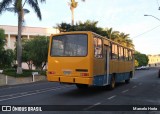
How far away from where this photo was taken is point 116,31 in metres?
90.9

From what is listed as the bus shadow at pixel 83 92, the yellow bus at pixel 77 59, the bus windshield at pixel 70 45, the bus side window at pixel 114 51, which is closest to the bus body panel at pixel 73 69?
the yellow bus at pixel 77 59

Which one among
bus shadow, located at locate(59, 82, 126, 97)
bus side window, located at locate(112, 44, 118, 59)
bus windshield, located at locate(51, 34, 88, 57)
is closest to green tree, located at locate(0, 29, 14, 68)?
bus side window, located at locate(112, 44, 118, 59)

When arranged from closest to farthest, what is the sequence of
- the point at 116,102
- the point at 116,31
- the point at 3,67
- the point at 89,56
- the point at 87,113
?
the point at 87,113
the point at 116,102
the point at 89,56
the point at 3,67
the point at 116,31

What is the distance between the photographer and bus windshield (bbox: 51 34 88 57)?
58.8ft

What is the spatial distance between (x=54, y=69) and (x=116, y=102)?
4.28 m

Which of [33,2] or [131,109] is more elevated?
[33,2]

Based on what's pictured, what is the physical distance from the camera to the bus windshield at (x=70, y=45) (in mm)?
17922

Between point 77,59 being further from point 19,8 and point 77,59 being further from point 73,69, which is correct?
point 19,8

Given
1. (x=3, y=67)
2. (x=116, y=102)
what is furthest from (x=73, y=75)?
(x=3, y=67)

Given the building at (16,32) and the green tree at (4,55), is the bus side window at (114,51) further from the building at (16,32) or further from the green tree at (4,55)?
the building at (16,32)

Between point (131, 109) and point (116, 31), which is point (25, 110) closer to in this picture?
point (131, 109)

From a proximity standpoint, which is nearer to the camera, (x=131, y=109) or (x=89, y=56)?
(x=131, y=109)

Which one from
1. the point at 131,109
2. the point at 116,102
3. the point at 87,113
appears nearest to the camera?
the point at 87,113

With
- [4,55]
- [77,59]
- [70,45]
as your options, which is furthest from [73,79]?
[4,55]
